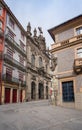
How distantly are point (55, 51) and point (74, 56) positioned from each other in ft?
8.98

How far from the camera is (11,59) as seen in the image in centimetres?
2459

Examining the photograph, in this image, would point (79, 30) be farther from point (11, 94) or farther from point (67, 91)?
point (11, 94)

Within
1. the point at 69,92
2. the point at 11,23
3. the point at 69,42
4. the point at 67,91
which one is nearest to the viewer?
the point at 69,92

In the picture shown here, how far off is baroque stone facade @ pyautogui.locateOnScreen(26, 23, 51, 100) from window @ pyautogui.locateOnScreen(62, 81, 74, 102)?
1500 centimetres

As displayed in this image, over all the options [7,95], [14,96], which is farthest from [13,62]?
[14,96]

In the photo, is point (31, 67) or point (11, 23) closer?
point (11, 23)

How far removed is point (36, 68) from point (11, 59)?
1172 centimetres

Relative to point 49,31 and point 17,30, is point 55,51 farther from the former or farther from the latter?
point 17,30

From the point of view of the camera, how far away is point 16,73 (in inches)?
1031

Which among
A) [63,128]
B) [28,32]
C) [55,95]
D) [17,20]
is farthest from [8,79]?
[63,128]

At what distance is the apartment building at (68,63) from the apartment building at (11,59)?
9.24 meters

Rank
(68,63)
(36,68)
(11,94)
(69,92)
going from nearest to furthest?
(69,92), (68,63), (11,94), (36,68)

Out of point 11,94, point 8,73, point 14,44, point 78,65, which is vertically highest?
point 14,44

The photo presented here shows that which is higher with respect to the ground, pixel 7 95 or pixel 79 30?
pixel 79 30
